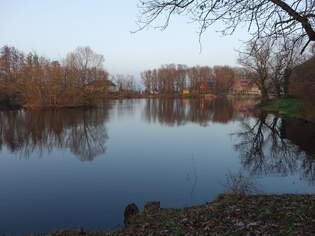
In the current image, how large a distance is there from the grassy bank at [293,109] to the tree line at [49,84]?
28171mm

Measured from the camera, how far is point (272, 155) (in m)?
9.31

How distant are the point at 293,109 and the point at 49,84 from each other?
32.1m

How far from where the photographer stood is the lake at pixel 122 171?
518 centimetres

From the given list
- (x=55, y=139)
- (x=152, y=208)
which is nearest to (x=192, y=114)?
(x=55, y=139)

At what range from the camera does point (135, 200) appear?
5637 millimetres

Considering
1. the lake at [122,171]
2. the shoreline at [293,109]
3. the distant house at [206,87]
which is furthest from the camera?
the distant house at [206,87]

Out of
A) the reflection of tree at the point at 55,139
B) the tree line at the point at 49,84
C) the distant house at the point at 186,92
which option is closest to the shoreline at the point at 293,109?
the reflection of tree at the point at 55,139

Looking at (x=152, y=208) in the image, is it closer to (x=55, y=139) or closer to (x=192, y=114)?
(x=55, y=139)

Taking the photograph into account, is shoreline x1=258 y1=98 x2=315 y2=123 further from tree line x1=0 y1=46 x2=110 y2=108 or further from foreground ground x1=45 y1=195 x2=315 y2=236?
tree line x1=0 y1=46 x2=110 y2=108

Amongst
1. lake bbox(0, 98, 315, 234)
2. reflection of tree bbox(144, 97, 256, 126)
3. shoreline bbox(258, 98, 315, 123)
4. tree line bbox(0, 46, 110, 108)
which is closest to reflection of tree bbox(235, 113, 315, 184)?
lake bbox(0, 98, 315, 234)

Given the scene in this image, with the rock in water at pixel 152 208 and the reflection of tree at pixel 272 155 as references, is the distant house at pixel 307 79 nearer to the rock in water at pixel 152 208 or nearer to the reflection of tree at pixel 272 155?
the reflection of tree at pixel 272 155

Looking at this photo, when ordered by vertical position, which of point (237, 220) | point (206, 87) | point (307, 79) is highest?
point (206, 87)

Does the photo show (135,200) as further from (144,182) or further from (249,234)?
(249,234)

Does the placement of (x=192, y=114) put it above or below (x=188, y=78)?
below
